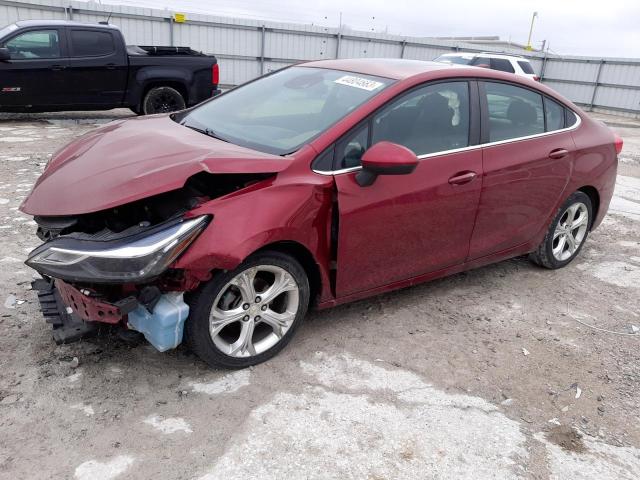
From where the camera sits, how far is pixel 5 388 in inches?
105

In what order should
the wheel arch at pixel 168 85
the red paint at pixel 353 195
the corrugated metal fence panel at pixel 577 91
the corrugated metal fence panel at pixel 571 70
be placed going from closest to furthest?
the red paint at pixel 353 195
the wheel arch at pixel 168 85
the corrugated metal fence panel at pixel 571 70
the corrugated metal fence panel at pixel 577 91

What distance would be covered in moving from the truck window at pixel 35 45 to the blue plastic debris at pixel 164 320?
829 centimetres

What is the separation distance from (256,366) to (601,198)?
3406mm

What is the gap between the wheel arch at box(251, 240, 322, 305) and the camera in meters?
2.89

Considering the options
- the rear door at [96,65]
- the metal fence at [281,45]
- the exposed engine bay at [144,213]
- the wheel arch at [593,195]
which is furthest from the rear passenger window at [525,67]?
the exposed engine bay at [144,213]

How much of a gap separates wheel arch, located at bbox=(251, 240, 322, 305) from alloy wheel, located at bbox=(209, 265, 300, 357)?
11 cm

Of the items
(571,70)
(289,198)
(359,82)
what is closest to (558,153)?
(359,82)

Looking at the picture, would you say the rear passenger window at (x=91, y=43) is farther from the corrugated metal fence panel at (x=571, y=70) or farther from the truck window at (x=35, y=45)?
the corrugated metal fence panel at (x=571, y=70)

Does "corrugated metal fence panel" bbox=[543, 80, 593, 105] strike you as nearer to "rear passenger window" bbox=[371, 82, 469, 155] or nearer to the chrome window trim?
the chrome window trim

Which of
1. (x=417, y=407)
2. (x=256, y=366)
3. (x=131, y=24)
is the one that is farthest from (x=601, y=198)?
(x=131, y=24)

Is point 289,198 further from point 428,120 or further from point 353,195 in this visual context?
point 428,120

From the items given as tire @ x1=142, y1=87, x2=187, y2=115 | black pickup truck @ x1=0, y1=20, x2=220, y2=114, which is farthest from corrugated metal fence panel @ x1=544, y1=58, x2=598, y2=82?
tire @ x1=142, y1=87, x2=187, y2=115

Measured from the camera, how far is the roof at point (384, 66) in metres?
3.47

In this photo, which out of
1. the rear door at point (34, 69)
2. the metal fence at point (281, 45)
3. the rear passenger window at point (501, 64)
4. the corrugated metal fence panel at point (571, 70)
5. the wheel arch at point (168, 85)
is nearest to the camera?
the rear door at point (34, 69)
